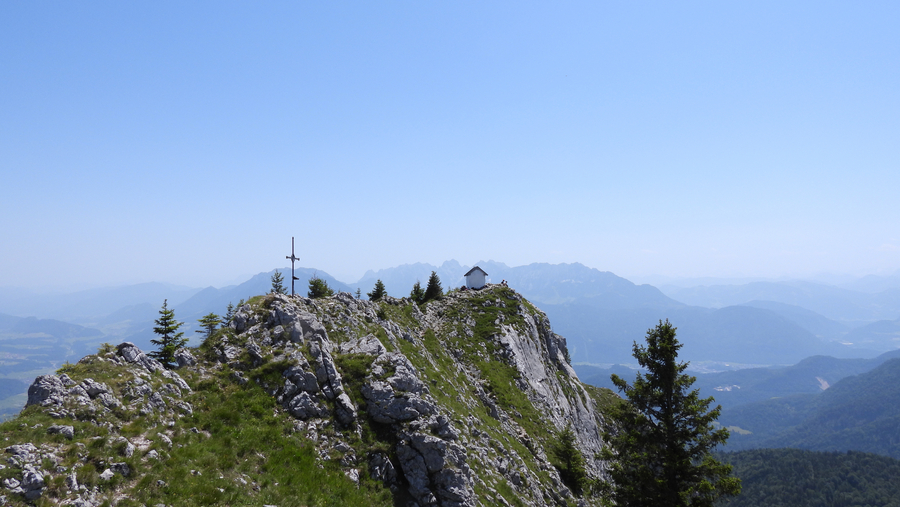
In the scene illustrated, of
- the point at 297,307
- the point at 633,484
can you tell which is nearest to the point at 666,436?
the point at 633,484

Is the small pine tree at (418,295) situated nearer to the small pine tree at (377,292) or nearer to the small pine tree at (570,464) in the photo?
the small pine tree at (377,292)

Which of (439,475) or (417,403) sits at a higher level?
(417,403)

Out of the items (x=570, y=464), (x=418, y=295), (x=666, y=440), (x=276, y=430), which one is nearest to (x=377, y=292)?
(x=418, y=295)

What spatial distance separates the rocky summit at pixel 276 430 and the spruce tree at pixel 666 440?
→ 2.26 m

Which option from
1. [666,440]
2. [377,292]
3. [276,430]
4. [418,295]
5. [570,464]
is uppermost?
[377,292]

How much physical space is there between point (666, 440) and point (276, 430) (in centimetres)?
2040

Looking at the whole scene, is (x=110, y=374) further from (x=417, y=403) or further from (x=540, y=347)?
(x=540, y=347)

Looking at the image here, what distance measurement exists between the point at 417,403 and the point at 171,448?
39.4ft

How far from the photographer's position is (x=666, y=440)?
20125 millimetres

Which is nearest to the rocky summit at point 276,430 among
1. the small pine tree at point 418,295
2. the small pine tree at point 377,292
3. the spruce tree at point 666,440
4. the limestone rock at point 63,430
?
the limestone rock at point 63,430

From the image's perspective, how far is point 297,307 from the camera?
29328mm

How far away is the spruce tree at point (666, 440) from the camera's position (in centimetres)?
1900

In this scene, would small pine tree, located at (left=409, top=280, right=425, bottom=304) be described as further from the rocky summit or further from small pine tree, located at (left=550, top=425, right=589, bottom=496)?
small pine tree, located at (left=550, top=425, right=589, bottom=496)

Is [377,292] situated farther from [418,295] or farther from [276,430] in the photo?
[276,430]
